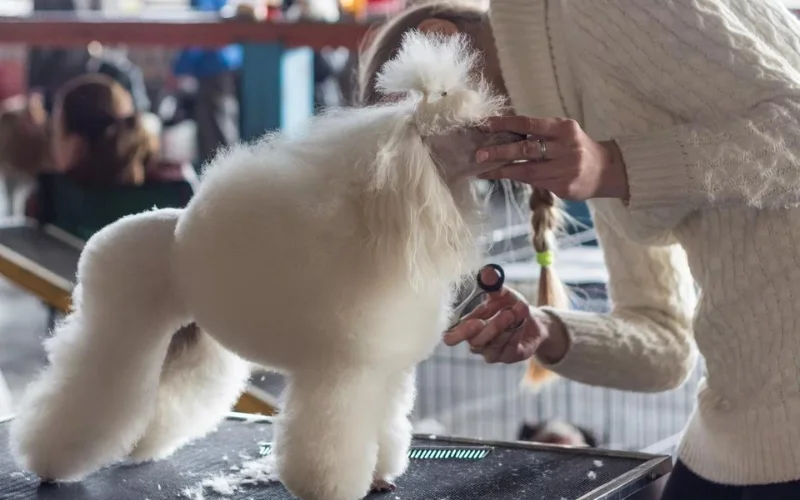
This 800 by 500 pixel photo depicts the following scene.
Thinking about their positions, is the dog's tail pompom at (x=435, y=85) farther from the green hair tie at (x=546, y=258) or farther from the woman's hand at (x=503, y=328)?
the green hair tie at (x=546, y=258)

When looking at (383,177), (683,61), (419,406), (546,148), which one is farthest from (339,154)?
(419,406)

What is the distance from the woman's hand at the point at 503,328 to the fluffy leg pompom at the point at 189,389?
0.24 metres

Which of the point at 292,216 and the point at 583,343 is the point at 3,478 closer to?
the point at 292,216

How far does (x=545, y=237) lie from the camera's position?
120 centimetres

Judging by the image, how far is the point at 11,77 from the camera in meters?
6.24

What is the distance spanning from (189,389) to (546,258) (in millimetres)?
413

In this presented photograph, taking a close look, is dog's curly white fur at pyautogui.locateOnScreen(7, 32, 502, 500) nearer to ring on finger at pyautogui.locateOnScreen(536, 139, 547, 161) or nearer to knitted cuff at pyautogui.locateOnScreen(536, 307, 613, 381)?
ring on finger at pyautogui.locateOnScreen(536, 139, 547, 161)

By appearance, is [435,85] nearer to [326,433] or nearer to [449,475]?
[326,433]

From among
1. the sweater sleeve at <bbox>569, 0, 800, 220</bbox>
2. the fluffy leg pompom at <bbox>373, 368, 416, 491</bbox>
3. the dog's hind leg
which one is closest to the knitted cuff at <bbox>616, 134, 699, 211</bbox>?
the sweater sleeve at <bbox>569, 0, 800, 220</bbox>

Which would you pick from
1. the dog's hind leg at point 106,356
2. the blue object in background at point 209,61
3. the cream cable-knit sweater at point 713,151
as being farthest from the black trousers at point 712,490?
the blue object in background at point 209,61

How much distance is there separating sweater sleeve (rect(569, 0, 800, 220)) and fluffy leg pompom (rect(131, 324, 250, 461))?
0.44m

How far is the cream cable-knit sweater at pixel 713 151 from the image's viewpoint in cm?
88

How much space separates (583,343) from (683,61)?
34 cm

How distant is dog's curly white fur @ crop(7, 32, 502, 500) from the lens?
813mm
